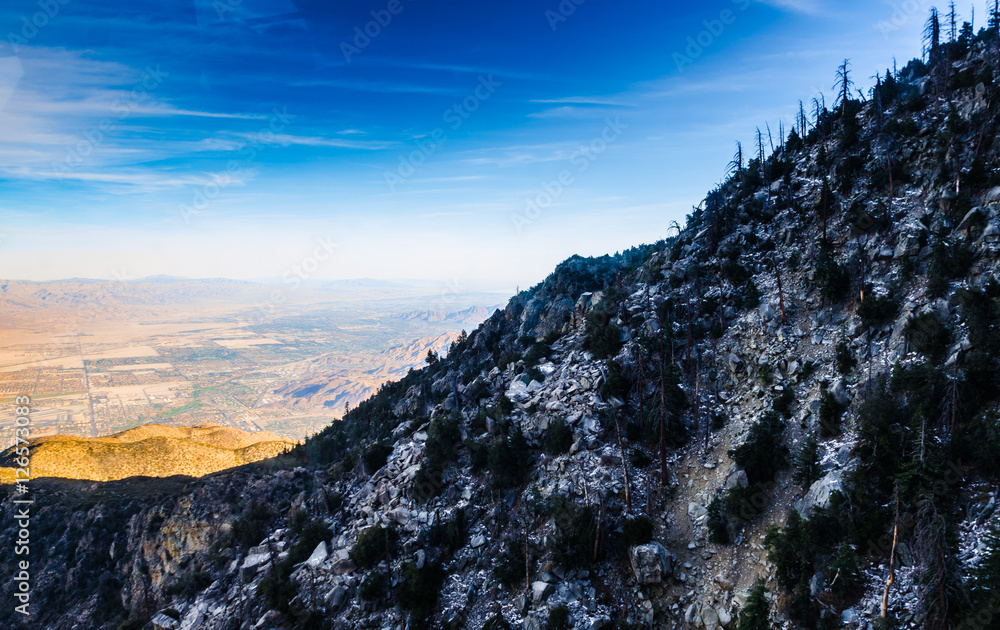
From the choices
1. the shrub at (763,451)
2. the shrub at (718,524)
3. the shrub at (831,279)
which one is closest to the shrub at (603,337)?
the shrub at (763,451)

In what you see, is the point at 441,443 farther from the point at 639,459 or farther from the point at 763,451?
the point at 763,451

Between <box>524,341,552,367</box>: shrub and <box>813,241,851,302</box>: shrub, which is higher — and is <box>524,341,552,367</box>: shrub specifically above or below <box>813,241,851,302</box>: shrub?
below

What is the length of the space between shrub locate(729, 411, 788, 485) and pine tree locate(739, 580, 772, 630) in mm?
7293

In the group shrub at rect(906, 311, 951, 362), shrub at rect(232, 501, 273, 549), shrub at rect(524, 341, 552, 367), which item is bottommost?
shrub at rect(232, 501, 273, 549)

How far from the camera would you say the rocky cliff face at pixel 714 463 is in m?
20.2

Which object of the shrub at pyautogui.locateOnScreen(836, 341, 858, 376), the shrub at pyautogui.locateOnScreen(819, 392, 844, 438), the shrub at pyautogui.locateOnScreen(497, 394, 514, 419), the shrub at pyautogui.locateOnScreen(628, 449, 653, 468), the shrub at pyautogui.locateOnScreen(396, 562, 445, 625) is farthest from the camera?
the shrub at pyautogui.locateOnScreen(497, 394, 514, 419)

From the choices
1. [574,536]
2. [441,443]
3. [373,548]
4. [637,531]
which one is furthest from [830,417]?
[373,548]

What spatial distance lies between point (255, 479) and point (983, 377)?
68.1 meters

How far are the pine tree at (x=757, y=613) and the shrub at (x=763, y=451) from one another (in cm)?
729

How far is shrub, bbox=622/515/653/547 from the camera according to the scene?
2595 centimetres

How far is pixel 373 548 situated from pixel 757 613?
26.0 meters

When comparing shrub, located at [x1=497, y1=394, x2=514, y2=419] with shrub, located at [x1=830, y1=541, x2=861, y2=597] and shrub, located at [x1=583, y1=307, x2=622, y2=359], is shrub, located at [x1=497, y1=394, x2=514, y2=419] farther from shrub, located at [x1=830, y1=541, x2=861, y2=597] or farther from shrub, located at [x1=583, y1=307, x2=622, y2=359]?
shrub, located at [x1=830, y1=541, x2=861, y2=597]

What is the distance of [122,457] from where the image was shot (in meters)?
76.6

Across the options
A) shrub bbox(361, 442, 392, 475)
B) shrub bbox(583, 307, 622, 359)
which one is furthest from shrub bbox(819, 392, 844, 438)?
shrub bbox(361, 442, 392, 475)
